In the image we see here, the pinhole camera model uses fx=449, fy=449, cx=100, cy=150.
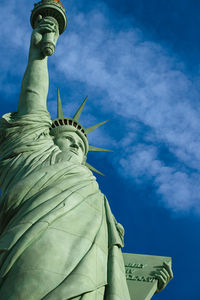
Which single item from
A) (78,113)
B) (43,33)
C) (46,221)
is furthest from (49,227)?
(78,113)

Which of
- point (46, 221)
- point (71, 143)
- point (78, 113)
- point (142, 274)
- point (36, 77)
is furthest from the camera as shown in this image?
point (78, 113)

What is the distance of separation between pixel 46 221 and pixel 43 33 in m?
6.36

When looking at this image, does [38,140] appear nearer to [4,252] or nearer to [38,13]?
[4,252]

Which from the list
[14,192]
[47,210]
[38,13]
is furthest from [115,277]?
[38,13]

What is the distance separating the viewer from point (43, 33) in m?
11.7

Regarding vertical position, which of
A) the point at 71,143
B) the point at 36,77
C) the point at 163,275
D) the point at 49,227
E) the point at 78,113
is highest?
the point at 78,113

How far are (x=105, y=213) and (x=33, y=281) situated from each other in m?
2.96

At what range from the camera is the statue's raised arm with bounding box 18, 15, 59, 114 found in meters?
10.2

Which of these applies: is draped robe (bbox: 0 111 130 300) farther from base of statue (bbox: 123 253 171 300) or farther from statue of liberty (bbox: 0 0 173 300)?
base of statue (bbox: 123 253 171 300)

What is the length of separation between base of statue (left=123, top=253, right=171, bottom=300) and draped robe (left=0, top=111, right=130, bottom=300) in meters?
1.35

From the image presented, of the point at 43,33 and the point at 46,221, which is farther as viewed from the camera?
the point at 43,33

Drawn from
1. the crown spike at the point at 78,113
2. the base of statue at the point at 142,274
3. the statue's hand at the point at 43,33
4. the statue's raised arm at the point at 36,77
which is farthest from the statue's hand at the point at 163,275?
the statue's hand at the point at 43,33

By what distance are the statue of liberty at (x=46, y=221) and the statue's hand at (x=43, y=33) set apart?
860 mm

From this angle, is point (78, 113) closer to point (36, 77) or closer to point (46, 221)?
point (36, 77)
